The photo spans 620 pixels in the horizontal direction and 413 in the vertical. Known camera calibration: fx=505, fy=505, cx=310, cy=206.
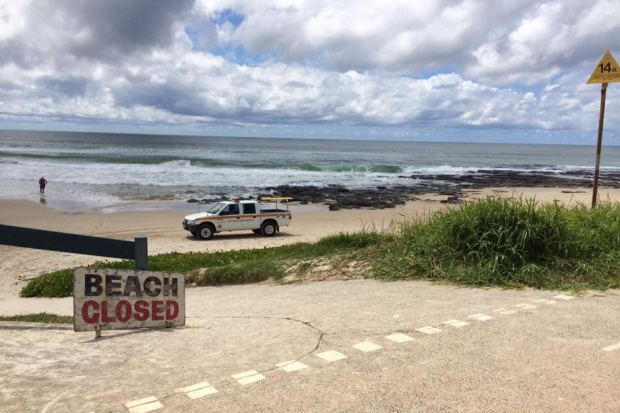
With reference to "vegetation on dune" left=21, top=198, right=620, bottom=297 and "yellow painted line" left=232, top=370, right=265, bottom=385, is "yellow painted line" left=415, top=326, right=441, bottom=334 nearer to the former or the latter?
"yellow painted line" left=232, top=370, right=265, bottom=385

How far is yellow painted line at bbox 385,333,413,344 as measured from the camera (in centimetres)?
493

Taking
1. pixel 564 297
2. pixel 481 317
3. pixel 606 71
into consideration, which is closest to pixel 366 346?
pixel 481 317

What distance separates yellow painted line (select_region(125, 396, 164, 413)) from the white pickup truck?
16.6 meters

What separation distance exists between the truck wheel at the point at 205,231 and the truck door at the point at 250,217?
1.35m

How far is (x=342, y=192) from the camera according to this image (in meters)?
38.4

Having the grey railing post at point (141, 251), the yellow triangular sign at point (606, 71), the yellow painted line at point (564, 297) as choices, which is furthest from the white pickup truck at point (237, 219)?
the yellow painted line at point (564, 297)

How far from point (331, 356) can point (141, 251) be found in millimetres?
2215

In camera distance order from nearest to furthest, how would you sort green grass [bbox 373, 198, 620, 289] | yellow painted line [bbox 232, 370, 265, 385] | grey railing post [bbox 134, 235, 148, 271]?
yellow painted line [bbox 232, 370, 265, 385]
grey railing post [bbox 134, 235, 148, 271]
green grass [bbox 373, 198, 620, 289]

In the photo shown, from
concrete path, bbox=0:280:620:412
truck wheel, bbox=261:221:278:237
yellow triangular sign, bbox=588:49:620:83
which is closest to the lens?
concrete path, bbox=0:280:620:412

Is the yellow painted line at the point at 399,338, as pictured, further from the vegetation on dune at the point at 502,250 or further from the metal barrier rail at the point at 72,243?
the vegetation on dune at the point at 502,250

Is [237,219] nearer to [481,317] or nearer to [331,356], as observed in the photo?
[481,317]

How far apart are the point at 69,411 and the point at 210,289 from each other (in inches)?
268

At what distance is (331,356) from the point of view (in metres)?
4.49

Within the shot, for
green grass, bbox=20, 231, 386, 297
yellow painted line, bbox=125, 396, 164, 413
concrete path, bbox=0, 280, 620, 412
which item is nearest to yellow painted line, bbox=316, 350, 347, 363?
concrete path, bbox=0, 280, 620, 412
